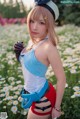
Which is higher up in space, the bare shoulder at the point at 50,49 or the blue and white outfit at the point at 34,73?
the bare shoulder at the point at 50,49

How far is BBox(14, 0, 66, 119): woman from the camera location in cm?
265

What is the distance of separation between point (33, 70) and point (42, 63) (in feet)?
0.26

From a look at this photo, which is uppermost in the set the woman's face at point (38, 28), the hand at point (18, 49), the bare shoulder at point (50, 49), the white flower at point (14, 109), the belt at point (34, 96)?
the woman's face at point (38, 28)

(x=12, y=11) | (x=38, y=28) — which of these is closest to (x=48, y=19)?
(x=38, y=28)

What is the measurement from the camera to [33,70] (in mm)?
2707

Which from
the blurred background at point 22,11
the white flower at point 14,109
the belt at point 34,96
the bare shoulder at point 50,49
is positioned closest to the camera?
the bare shoulder at point 50,49

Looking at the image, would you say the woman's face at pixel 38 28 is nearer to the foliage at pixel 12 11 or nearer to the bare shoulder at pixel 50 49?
the bare shoulder at pixel 50 49

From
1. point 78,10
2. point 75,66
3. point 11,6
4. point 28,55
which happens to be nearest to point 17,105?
point 75,66

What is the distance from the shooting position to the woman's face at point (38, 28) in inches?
106

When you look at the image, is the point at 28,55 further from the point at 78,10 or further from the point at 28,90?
the point at 78,10

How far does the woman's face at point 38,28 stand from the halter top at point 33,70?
50 millimetres

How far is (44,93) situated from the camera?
109 inches

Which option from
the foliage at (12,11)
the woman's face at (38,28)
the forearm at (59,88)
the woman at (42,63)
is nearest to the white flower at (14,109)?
the woman at (42,63)

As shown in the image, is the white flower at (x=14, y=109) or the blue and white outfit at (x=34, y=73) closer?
the blue and white outfit at (x=34, y=73)
